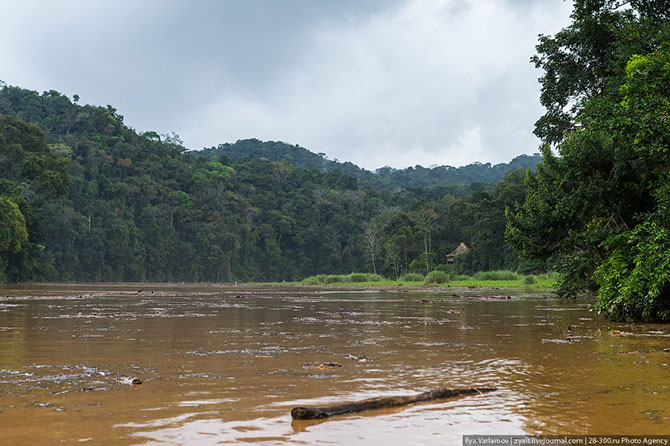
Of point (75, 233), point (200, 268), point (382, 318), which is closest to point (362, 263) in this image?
point (200, 268)

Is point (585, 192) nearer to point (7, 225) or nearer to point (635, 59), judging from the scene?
point (635, 59)

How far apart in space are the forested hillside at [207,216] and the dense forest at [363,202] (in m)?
0.26

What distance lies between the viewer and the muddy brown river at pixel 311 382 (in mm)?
4250

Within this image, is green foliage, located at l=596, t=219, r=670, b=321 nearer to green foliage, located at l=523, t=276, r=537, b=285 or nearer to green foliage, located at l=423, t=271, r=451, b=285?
green foliage, located at l=523, t=276, r=537, b=285

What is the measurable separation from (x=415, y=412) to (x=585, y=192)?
40.7ft

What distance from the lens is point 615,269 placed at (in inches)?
532

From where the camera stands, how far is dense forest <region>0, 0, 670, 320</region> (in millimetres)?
Result: 13938

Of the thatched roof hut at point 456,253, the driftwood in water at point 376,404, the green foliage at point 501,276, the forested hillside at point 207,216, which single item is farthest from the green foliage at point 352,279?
the driftwood in water at point 376,404

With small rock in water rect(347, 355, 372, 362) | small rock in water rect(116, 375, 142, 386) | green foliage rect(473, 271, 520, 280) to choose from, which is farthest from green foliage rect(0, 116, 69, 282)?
small rock in water rect(116, 375, 142, 386)

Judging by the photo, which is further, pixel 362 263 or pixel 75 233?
pixel 362 263

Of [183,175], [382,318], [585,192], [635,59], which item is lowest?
[382,318]

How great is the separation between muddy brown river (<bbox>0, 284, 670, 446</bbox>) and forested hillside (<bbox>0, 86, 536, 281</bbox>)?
54603mm

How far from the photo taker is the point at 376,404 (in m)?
Answer: 4.81

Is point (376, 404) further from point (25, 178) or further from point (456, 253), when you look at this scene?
point (456, 253)
